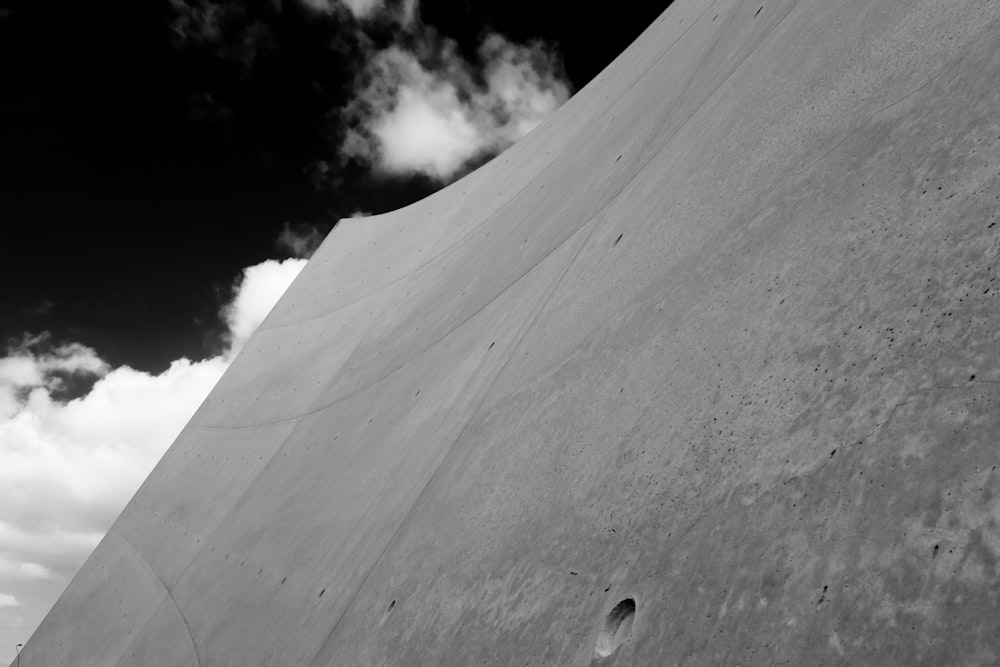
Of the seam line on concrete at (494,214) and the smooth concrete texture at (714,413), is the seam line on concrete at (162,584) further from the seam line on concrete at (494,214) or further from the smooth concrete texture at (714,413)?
the seam line on concrete at (494,214)

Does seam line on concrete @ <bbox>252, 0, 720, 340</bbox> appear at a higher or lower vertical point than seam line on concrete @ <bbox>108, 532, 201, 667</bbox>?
higher

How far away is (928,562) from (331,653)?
2044mm

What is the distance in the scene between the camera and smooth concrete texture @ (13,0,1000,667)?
1.13m

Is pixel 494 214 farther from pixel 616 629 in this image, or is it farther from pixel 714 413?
pixel 616 629

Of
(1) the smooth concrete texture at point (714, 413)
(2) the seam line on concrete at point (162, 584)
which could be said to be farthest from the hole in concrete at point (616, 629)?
(2) the seam line on concrete at point (162, 584)

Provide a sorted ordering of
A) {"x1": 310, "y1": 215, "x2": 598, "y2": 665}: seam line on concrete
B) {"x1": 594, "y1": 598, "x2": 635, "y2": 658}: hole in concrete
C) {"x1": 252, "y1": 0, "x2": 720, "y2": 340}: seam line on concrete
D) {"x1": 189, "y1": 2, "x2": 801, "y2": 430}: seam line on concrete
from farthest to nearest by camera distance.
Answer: {"x1": 252, "y1": 0, "x2": 720, "y2": 340}: seam line on concrete < {"x1": 189, "y1": 2, "x2": 801, "y2": 430}: seam line on concrete < {"x1": 310, "y1": 215, "x2": 598, "y2": 665}: seam line on concrete < {"x1": 594, "y1": 598, "x2": 635, "y2": 658}: hole in concrete

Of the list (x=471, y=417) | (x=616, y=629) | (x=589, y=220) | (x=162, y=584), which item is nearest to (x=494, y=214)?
(x=589, y=220)

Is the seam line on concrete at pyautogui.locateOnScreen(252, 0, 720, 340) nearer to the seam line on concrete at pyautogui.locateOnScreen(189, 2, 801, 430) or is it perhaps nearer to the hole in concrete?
the seam line on concrete at pyautogui.locateOnScreen(189, 2, 801, 430)

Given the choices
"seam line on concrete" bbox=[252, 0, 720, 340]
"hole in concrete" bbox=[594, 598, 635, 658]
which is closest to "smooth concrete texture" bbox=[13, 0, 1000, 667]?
"hole in concrete" bbox=[594, 598, 635, 658]

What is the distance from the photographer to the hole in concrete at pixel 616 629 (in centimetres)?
143

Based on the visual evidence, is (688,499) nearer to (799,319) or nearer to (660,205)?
(799,319)

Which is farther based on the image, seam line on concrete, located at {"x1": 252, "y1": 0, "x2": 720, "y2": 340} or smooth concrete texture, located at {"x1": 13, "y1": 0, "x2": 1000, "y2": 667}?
seam line on concrete, located at {"x1": 252, "y1": 0, "x2": 720, "y2": 340}

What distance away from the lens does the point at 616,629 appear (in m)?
1.47

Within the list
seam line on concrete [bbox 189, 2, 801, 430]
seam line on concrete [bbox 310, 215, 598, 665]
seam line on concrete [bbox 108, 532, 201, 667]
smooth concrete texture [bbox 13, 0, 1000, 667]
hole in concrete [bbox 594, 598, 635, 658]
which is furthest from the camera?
seam line on concrete [bbox 108, 532, 201, 667]
